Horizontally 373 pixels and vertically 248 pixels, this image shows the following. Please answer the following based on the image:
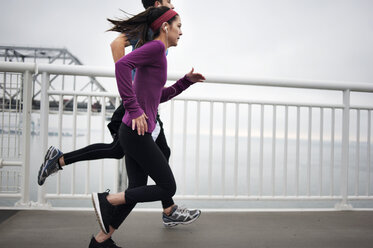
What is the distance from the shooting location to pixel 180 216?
5.26ft

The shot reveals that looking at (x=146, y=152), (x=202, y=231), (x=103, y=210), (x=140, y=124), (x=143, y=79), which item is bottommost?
(x=202, y=231)

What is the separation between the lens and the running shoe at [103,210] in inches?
46.3

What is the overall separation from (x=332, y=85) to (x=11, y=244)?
7.72 feet

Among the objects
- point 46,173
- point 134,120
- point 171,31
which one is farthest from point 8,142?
point 171,31

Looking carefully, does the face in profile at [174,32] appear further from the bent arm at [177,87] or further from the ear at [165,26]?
the bent arm at [177,87]

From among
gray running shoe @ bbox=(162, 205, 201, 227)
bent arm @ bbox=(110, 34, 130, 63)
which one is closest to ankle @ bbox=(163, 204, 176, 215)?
gray running shoe @ bbox=(162, 205, 201, 227)

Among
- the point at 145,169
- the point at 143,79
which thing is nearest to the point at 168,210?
the point at 145,169

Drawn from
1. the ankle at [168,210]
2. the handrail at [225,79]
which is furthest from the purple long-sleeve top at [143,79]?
the handrail at [225,79]

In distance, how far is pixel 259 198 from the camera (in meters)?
2.05

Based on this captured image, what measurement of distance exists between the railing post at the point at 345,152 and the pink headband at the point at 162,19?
1.77 m

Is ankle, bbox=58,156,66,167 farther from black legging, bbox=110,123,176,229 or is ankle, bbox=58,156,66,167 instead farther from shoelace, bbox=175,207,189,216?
shoelace, bbox=175,207,189,216

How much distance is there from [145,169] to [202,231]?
701mm

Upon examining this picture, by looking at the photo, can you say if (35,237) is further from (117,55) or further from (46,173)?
(117,55)

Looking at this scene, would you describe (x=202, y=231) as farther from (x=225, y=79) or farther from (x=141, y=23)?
(x=141, y=23)
